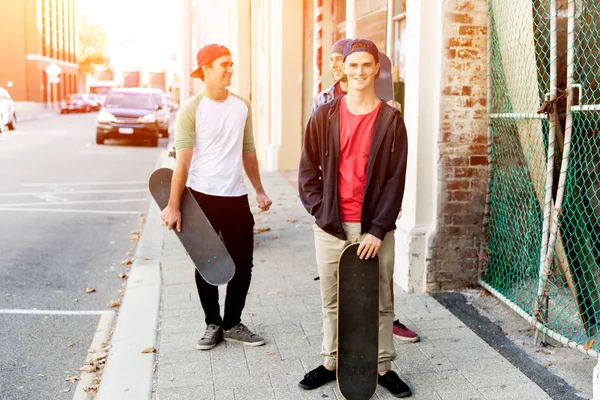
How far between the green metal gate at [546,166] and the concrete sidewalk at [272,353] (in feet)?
1.94

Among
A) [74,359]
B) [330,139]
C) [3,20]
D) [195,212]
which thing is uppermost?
[3,20]

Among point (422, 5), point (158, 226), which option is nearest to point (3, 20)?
point (158, 226)

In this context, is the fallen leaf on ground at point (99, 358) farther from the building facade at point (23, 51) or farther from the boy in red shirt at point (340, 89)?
the building facade at point (23, 51)

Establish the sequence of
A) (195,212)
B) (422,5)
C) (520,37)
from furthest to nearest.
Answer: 1. (422,5)
2. (520,37)
3. (195,212)

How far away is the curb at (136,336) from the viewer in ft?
13.3

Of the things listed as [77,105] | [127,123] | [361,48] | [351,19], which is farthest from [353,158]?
[77,105]

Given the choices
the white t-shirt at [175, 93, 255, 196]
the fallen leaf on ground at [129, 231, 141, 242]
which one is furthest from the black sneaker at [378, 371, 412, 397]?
the fallen leaf on ground at [129, 231, 141, 242]

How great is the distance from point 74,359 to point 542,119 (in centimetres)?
351

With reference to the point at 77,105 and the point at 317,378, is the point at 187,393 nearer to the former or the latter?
the point at 317,378

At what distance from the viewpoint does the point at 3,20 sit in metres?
61.1

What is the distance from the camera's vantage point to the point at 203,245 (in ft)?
14.6

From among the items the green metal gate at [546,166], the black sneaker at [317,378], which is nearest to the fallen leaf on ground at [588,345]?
the green metal gate at [546,166]

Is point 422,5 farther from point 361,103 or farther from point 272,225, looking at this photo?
point 272,225

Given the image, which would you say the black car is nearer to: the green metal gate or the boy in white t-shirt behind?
the green metal gate
